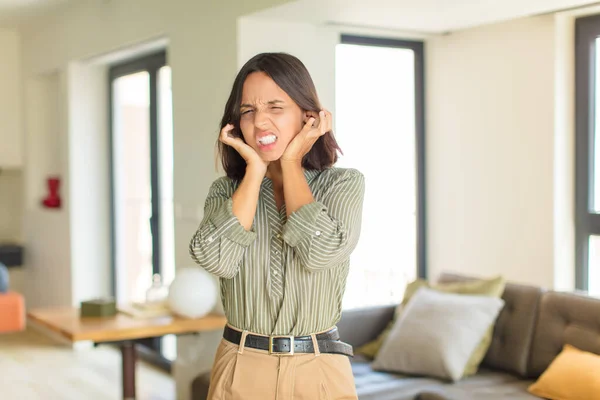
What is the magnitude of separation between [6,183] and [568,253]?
5.06m

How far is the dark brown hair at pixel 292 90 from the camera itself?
1.57 meters

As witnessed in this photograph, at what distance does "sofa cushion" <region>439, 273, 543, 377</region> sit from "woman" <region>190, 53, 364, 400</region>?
77.3 inches

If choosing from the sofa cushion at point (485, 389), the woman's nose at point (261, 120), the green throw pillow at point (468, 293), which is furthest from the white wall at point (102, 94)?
the woman's nose at point (261, 120)

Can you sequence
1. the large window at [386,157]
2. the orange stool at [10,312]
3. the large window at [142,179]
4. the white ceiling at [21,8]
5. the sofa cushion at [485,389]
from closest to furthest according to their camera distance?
the orange stool at [10,312]
the sofa cushion at [485,389]
the large window at [386,157]
the large window at [142,179]
the white ceiling at [21,8]

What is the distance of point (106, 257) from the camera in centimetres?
592

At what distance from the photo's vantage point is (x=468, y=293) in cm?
362

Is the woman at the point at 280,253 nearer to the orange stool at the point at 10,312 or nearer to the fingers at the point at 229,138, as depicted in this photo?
the fingers at the point at 229,138

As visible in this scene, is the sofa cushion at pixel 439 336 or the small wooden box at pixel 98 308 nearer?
the sofa cushion at pixel 439 336

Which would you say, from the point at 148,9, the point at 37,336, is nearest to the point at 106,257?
the point at 37,336

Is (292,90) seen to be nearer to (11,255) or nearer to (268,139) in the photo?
(268,139)

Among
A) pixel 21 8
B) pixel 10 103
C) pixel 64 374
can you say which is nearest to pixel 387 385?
pixel 64 374

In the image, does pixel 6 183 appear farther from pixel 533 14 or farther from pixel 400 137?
pixel 533 14

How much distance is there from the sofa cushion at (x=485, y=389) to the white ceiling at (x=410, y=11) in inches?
64.6

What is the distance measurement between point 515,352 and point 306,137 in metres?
2.19
